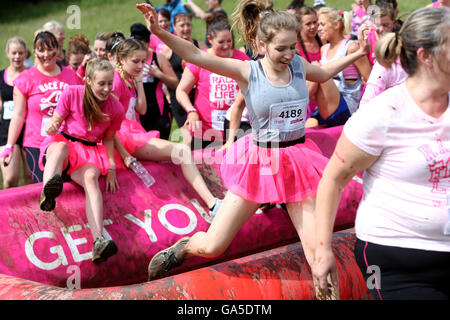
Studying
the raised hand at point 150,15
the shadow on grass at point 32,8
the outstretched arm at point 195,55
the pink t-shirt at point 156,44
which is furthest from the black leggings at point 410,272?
the shadow on grass at point 32,8

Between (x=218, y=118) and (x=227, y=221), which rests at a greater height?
(x=218, y=118)

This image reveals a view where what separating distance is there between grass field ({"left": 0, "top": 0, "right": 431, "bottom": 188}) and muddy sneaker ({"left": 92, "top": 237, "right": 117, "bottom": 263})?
29.2 ft

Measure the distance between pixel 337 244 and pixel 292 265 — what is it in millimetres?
338

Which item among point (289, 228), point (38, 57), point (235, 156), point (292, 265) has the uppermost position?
point (38, 57)

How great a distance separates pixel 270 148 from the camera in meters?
3.66

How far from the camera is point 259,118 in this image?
365 cm

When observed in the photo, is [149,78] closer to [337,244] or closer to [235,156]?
[235,156]

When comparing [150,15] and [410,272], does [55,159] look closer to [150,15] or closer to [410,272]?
[150,15]

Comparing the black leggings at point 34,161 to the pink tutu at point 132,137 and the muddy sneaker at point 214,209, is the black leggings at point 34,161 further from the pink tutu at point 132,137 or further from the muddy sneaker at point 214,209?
the muddy sneaker at point 214,209

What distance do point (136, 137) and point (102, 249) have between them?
1.14 metres

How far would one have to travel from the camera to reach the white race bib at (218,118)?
18.7ft

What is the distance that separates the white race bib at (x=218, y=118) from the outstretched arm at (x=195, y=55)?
2.02m

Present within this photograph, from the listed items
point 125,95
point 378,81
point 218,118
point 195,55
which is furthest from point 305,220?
point 218,118

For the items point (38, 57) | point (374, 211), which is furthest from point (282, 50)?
point (38, 57)
